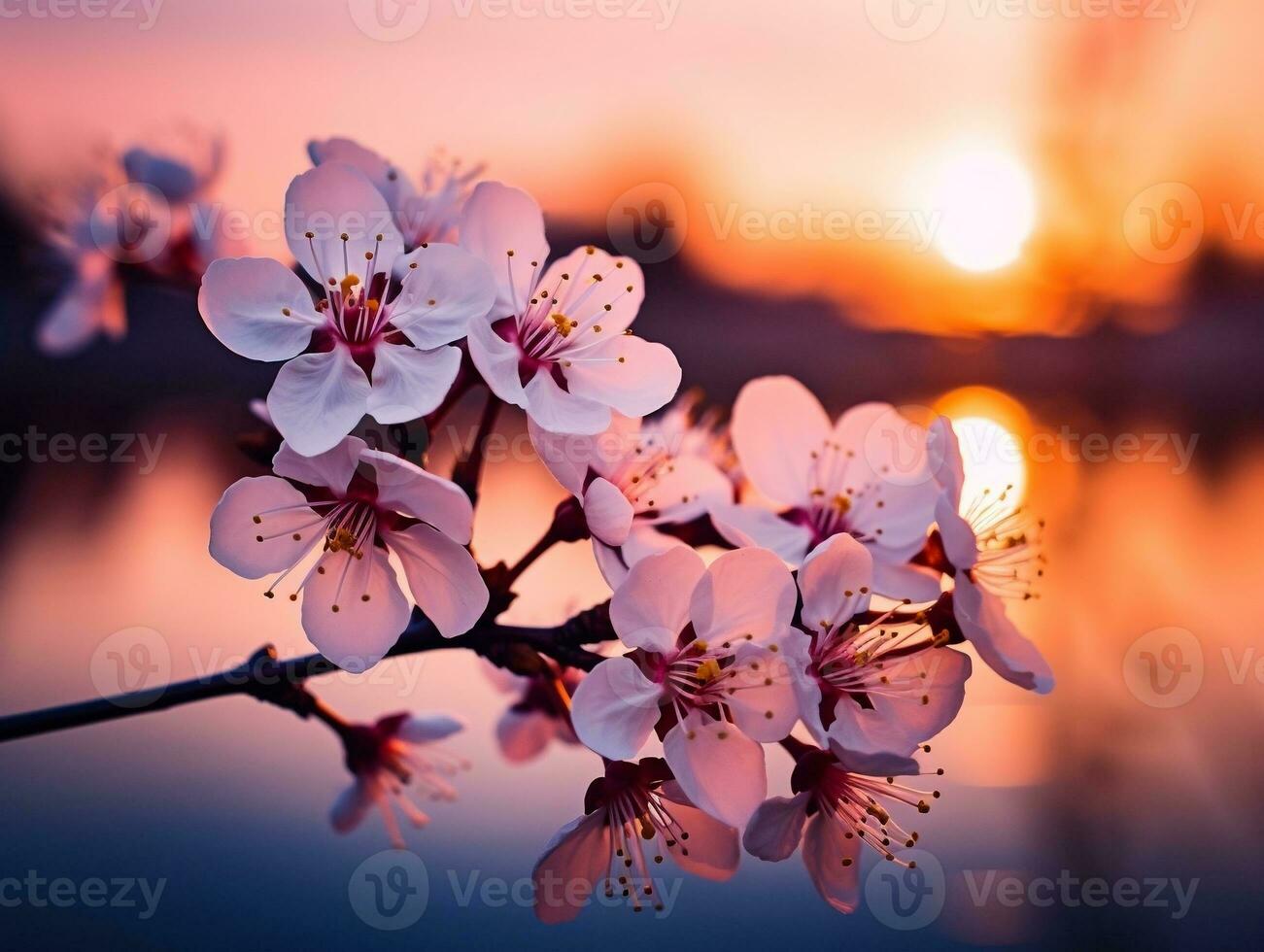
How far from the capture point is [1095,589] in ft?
5.65

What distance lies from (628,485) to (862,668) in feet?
0.56

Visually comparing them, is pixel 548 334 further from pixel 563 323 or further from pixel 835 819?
pixel 835 819

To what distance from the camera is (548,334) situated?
600mm

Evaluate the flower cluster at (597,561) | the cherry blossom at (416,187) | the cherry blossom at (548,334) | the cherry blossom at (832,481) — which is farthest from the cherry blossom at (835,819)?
the cherry blossom at (416,187)

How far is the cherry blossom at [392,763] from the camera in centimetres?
72

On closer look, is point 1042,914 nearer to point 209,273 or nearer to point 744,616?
point 744,616

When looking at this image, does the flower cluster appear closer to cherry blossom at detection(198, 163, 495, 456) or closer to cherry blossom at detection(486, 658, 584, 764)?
cherry blossom at detection(198, 163, 495, 456)

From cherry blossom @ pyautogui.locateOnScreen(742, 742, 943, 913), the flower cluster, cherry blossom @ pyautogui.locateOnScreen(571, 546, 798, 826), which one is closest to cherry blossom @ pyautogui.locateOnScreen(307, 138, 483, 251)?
the flower cluster

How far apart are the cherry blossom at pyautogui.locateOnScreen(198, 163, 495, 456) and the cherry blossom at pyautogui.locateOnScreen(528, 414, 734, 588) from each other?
73 mm

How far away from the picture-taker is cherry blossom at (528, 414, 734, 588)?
542 millimetres

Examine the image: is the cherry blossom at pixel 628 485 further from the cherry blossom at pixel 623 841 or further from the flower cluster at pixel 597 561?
the cherry blossom at pixel 623 841

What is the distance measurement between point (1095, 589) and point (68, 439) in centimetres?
222

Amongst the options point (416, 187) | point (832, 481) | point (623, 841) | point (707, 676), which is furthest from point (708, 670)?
point (416, 187)

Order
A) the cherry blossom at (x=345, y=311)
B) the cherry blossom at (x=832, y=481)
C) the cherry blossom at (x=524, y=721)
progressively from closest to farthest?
the cherry blossom at (x=345, y=311)
the cherry blossom at (x=832, y=481)
the cherry blossom at (x=524, y=721)
